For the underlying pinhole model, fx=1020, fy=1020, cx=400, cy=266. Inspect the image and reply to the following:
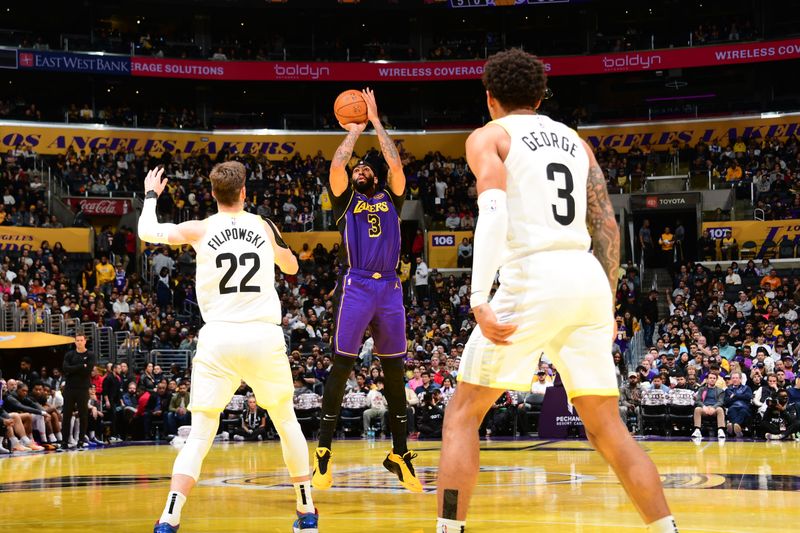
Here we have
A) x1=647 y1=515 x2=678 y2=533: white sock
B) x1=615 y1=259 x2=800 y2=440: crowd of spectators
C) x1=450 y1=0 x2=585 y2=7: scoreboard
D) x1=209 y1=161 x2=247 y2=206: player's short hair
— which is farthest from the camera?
x1=450 y1=0 x2=585 y2=7: scoreboard

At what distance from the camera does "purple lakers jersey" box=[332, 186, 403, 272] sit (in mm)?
9148

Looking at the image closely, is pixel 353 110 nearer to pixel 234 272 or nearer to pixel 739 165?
pixel 234 272

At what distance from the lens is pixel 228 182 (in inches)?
266

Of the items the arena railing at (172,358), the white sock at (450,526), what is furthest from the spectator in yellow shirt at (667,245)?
the white sock at (450,526)

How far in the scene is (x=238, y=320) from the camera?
654cm

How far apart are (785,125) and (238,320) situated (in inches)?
1346

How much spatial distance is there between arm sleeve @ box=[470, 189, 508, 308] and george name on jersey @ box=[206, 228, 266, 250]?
97.6 inches

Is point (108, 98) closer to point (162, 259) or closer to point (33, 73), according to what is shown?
point (33, 73)

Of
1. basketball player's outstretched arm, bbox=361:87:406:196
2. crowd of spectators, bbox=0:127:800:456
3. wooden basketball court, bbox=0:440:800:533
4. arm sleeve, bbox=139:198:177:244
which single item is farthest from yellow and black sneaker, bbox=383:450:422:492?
crowd of spectators, bbox=0:127:800:456

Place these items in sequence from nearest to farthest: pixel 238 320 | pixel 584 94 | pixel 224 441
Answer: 1. pixel 238 320
2. pixel 224 441
3. pixel 584 94

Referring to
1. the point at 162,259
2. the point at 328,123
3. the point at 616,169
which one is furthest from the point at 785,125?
the point at 162,259

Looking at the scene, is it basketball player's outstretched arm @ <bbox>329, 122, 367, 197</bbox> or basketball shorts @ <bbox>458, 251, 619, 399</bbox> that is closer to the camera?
basketball shorts @ <bbox>458, 251, 619, 399</bbox>

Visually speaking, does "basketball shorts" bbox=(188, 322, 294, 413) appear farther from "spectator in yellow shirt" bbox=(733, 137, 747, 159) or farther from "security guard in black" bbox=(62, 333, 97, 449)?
"spectator in yellow shirt" bbox=(733, 137, 747, 159)

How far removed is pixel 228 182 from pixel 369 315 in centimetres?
266
